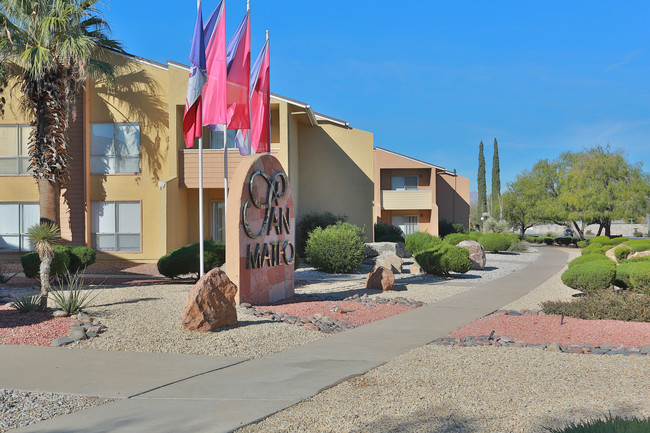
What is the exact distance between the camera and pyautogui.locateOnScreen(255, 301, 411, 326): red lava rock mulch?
37.6 ft

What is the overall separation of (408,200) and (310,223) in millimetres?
14636

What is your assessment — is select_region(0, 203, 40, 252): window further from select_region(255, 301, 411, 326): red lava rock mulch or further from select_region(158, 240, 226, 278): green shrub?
select_region(255, 301, 411, 326): red lava rock mulch

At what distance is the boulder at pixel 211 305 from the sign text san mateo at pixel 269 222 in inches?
82.1

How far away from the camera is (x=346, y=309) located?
12273 mm

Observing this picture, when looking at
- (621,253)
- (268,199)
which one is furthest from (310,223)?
(268,199)

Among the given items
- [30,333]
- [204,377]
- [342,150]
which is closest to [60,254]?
[30,333]

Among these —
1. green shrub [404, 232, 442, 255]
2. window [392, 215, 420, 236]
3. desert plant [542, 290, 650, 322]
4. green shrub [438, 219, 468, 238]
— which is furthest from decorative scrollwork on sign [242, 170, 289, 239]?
green shrub [438, 219, 468, 238]

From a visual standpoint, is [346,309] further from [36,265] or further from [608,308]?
[36,265]

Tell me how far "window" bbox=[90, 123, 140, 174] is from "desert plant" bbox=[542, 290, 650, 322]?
16.9m

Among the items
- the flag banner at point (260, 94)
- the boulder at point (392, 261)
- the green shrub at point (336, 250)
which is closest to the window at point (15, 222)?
the green shrub at point (336, 250)

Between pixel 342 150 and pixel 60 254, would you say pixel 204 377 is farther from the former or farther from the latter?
pixel 342 150

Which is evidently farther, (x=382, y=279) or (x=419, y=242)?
(x=419, y=242)

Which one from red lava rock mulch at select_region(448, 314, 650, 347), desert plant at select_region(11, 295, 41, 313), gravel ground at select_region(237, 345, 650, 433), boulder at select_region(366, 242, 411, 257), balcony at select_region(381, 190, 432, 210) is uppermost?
balcony at select_region(381, 190, 432, 210)

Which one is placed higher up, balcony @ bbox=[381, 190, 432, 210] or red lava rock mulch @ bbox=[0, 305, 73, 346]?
balcony @ bbox=[381, 190, 432, 210]
